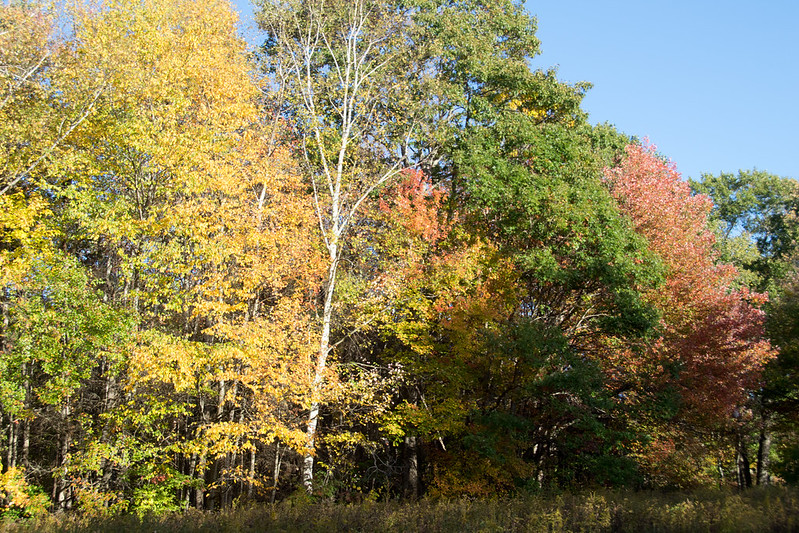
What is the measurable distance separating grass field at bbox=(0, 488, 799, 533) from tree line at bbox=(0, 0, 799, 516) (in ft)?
16.0

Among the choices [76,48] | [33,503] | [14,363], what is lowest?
[33,503]

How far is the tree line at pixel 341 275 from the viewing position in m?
13.5

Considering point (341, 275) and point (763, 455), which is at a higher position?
point (341, 275)

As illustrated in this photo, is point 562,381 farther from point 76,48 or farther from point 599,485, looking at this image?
point 76,48

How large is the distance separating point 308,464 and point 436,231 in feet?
29.2

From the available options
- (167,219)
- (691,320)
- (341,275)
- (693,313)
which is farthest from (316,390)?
(693,313)

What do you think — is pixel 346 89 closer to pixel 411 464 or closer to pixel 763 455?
pixel 411 464

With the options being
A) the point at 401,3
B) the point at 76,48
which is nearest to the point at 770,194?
the point at 401,3

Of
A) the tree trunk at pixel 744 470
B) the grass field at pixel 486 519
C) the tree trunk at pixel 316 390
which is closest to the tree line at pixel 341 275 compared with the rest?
the tree trunk at pixel 316 390

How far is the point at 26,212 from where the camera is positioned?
42.5 ft

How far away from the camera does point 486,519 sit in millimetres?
7859

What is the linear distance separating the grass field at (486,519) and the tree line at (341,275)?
16.0 feet

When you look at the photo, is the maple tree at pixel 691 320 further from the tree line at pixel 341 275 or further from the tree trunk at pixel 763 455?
the tree trunk at pixel 763 455

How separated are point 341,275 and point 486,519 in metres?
12.7
